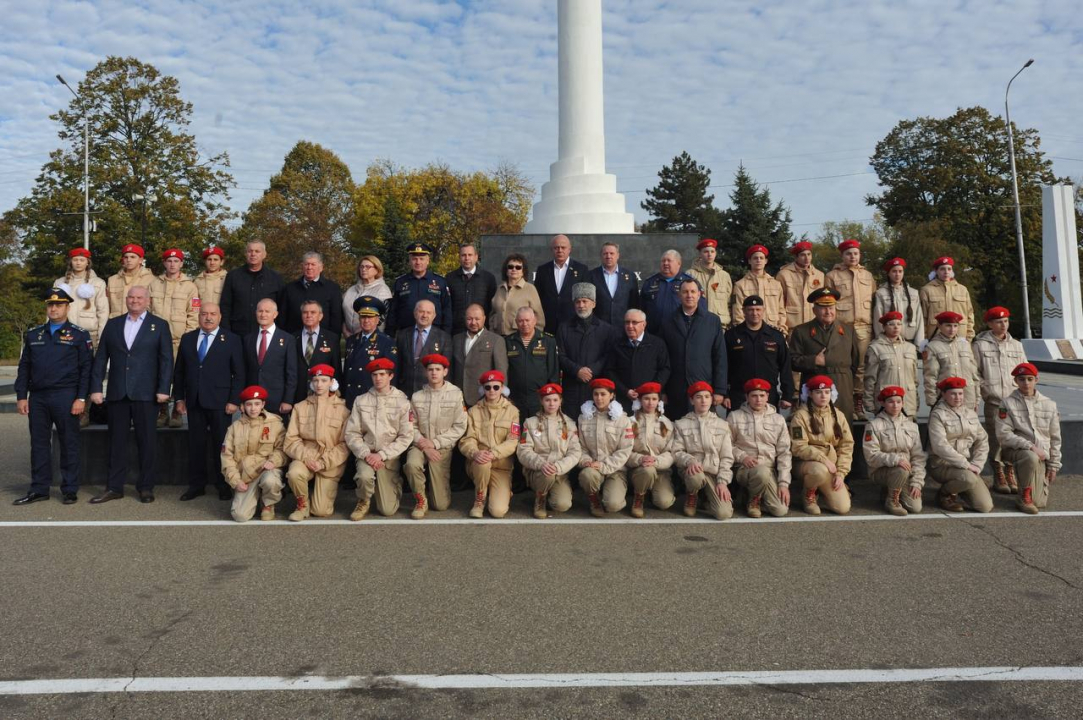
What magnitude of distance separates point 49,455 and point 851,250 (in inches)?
315

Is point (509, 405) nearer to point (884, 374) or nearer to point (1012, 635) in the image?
point (884, 374)

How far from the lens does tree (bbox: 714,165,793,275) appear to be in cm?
3012

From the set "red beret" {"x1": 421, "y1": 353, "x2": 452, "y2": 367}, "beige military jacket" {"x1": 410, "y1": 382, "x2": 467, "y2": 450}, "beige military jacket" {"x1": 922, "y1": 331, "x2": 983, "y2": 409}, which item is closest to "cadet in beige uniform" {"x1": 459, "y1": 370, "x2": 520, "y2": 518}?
"beige military jacket" {"x1": 410, "y1": 382, "x2": 467, "y2": 450}

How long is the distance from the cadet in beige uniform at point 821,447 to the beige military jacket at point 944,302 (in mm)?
2213

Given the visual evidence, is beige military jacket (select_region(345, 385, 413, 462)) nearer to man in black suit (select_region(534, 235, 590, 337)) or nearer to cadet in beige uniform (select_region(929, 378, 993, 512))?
man in black suit (select_region(534, 235, 590, 337))

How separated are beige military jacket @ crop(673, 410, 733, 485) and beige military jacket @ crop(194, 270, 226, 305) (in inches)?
191

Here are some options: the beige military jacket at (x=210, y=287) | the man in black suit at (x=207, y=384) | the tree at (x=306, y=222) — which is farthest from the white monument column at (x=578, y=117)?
the tree at (x=306, y=222)

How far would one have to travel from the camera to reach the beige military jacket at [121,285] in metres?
7.44

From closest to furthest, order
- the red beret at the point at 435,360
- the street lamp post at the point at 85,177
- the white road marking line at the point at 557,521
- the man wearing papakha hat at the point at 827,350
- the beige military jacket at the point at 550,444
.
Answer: the white road marking line at the point at 557,521
the beige military jacket at the point at 550,444
the red beret at the point at 435,360
the man wearing papakha hat at the point at 827,350
the street lamp post at the point at 85,177

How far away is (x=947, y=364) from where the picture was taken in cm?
684

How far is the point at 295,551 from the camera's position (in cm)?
498

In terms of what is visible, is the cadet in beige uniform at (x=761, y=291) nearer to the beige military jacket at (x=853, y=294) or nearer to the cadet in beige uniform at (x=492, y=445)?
the beige military jacket at (x=853, y=294)

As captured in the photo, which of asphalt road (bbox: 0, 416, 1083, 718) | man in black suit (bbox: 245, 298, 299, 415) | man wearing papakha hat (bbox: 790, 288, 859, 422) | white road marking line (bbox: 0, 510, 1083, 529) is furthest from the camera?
man wearing papakha hat (bbox: 790, 288, 859, 422)

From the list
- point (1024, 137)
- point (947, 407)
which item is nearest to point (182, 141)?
point (947, 407)
